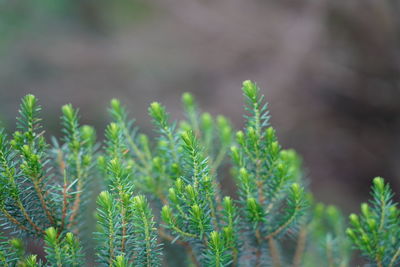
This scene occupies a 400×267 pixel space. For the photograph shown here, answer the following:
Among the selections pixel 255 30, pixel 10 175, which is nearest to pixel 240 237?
pixel 10 175

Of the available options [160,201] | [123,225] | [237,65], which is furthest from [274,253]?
[237,65]

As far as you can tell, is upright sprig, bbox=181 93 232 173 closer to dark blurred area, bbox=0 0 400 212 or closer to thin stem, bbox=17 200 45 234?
thin stem, bbox=17 200 45 234

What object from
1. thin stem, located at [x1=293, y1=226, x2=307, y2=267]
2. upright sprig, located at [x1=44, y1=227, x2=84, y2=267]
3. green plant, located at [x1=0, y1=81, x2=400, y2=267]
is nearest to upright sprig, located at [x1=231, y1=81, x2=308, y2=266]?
green plant, located at [x1=0, y1=81, x2=400, y2=267]

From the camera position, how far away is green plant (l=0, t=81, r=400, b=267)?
101 cm

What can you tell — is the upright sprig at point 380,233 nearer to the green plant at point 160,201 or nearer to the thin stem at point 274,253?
the green plant at point 160,201

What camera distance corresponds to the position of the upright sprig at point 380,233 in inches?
44.8

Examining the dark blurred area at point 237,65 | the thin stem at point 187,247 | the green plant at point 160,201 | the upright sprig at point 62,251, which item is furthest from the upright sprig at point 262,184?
the dark blurred area at point 237,65

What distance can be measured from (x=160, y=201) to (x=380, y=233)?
64 centimetres

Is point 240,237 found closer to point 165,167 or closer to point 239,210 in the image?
point 239,210

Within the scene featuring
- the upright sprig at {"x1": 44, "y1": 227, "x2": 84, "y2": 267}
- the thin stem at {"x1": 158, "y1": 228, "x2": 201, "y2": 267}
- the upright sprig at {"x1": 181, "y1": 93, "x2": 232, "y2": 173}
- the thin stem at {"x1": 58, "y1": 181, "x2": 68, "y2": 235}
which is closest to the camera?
the upright sprig at {"x1": 44, "y1": 227, "x2": 84, "y2": 267}

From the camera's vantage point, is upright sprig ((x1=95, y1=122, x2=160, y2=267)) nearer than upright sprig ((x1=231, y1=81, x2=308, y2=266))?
Yes

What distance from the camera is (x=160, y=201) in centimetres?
133

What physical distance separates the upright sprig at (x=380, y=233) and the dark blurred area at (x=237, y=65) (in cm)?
240

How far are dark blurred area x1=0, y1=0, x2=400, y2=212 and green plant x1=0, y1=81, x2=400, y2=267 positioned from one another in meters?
2.47
